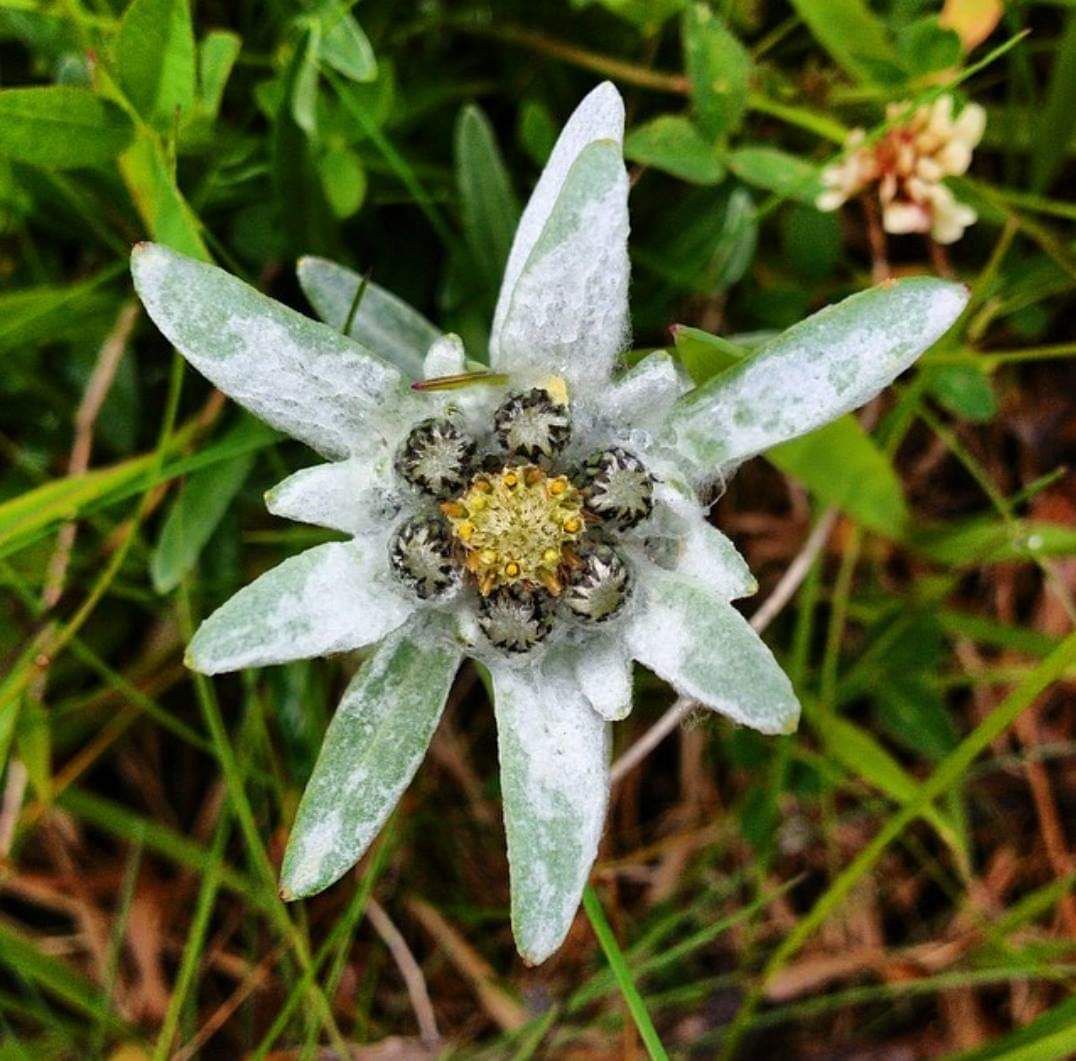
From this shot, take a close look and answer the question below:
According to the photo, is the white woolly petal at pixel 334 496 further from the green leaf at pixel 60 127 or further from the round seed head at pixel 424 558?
the green leaf at pixel 60 127

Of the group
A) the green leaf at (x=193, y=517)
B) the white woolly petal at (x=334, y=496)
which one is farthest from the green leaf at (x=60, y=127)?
the white woolly petal at (x=334, y=496)

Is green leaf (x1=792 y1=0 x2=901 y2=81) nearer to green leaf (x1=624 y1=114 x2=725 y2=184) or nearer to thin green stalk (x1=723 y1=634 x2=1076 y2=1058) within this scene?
green leaf (x1=624 y1=114 x2=725 y2=184)

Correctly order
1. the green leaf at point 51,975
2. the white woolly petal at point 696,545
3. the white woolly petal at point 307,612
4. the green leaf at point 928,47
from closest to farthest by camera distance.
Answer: the white woolly petal at point 307,612 → the white woolly petal at point 696,545 → the green leaf at point 928,47 → the green leaf at point 51,975

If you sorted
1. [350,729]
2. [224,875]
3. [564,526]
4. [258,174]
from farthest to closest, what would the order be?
[224,875] → [258,174] → [350,729] → [564,526]

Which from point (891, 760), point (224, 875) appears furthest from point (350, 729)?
point (891, 760)

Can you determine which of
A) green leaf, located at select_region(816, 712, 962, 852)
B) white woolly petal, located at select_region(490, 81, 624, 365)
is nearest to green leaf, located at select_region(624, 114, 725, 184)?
white woolly petal, located at select_region(490, 81, 624, 365)

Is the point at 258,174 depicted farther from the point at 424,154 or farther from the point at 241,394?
the point at 241,394
